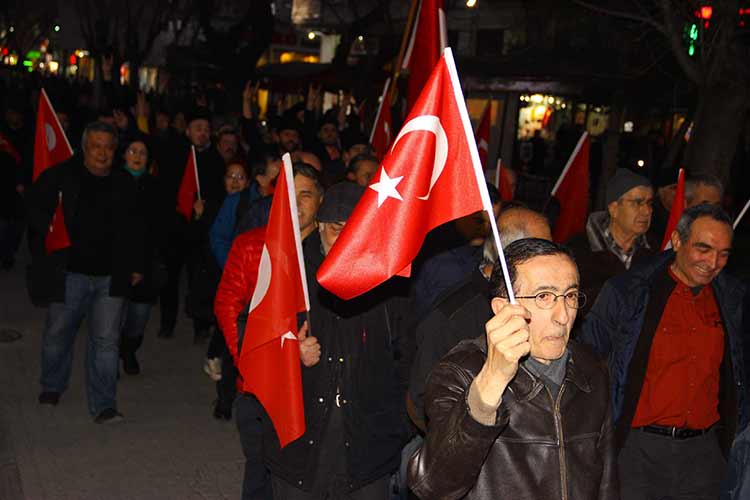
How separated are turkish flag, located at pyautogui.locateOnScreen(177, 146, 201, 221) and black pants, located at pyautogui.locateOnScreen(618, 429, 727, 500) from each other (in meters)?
6.26

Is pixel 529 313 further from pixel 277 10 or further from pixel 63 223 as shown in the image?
pixel 277 10

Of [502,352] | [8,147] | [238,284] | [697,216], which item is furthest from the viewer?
[8,147]

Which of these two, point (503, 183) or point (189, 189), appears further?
point (189, 189)

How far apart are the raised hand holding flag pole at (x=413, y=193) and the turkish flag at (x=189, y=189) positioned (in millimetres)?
6680

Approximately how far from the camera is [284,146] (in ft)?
38.9

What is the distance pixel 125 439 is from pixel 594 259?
3.48 meters

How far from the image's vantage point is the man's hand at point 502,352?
2811 mm

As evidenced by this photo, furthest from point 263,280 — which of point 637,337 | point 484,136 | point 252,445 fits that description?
point 484,136

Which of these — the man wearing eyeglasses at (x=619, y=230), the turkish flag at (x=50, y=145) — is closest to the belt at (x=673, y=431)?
the man wearing eyeglasses at (x=619, y=230)

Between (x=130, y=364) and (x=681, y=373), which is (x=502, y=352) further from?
(x=130, y=364)

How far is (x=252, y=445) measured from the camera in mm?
5441

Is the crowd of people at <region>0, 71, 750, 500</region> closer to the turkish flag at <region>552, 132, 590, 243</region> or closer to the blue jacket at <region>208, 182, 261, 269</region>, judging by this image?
the blue jacket at <region>208, 182, 261, 269</region>

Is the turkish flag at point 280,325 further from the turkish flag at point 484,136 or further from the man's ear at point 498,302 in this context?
the turkish flag at point 484,136

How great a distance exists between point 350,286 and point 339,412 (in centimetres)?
93
